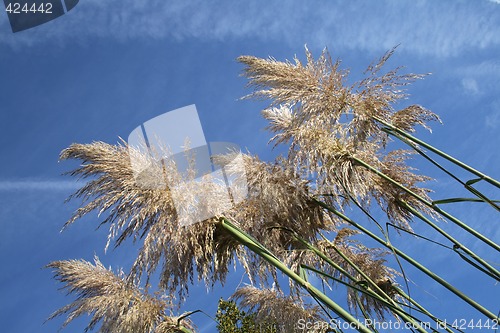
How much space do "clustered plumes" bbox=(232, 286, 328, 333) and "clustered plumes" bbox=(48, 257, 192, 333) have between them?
1.80 ft

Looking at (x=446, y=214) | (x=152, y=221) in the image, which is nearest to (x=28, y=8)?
(x=152, y=221)

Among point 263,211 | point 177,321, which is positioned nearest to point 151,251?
point 263,211

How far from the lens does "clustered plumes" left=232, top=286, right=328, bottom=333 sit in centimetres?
348

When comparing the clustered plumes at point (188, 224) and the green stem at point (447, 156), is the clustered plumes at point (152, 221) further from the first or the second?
the green stem at point (447, 156)

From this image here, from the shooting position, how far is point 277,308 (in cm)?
356

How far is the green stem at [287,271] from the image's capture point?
2281 mm

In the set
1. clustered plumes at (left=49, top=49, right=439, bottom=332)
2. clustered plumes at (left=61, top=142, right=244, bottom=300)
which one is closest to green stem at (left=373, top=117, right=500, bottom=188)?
A: clustered plumes at (left=49, top=49, right=439, bottom=332)

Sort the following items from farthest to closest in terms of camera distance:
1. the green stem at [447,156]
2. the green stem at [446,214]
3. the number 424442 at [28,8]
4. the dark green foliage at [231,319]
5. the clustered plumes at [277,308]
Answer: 1. the dark green foliage at [231,319]
2. the number 424442 at [28,8]
3. the clustered plumes at [277,308]
4. the green stem at [446,214]
5. the green stem at [447,156]

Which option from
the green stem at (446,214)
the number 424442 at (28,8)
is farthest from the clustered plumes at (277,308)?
the number 424442 at (28,8)

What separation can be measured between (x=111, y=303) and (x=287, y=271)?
4.13 feet

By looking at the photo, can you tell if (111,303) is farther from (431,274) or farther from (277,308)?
(431,274)

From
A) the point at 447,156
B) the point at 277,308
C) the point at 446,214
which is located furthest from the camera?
the point at 277,308

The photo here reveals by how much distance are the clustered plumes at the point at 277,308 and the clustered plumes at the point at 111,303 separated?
1.80ft

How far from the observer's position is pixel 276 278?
3066 mm
